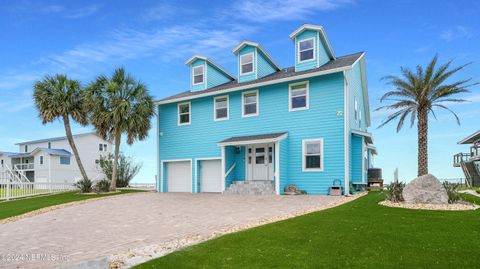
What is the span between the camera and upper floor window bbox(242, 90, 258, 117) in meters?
19.6

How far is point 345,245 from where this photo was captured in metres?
6.82

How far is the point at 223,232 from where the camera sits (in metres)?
8.84

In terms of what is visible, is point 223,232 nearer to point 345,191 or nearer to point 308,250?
point 308,250

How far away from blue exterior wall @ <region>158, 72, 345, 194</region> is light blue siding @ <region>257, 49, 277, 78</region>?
88.6 inches

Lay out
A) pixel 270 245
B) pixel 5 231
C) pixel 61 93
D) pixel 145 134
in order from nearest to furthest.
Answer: pixel 270 245 < pixel 5 231 < pixel 145 134 < pixel 61 93

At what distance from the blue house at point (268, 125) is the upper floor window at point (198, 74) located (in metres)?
0.07

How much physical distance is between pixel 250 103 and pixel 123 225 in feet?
36.0

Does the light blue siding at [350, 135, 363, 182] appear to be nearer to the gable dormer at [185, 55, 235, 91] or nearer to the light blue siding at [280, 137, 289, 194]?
the light blue siding at [280, 137, 289, 194]

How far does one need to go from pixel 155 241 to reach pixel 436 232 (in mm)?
6473

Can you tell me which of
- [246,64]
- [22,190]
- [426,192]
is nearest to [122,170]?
[22,190]

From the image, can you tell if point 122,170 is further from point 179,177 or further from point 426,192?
point 426,192

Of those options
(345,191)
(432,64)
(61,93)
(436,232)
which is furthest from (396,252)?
(61,93)

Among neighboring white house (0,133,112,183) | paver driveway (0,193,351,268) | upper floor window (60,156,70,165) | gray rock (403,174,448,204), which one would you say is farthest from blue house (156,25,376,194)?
upper floor window (60,156,70,165)

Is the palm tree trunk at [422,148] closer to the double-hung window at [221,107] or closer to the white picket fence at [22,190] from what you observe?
the double-hung window at [221,107]
